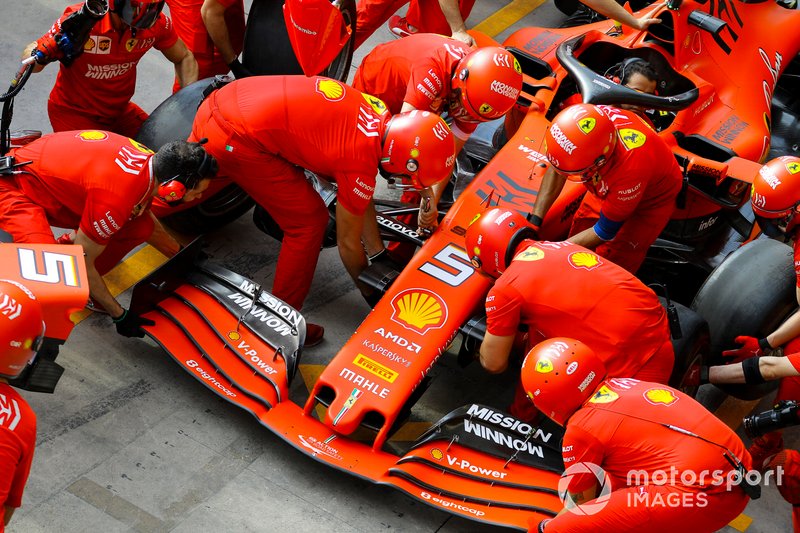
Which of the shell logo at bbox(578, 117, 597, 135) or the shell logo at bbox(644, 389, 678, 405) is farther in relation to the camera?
the shell logo at bbox(578, 117, 597, 135)

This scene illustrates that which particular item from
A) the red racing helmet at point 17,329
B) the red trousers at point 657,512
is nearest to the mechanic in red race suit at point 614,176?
the red trousers at point 657,512

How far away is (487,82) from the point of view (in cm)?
618

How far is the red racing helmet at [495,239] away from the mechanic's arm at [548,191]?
70 cm

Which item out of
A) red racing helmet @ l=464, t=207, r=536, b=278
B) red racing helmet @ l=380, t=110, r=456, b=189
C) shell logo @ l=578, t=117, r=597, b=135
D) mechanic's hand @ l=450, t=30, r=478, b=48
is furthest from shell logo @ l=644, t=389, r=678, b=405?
mechanic's hand @ l=450, t=30, r=478, b=48

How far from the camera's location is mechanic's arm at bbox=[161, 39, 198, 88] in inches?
285

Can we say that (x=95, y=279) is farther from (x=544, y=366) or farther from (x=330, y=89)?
(x=544, y=366)

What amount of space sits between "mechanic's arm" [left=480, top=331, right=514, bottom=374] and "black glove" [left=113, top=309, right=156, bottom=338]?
1912 millimetres

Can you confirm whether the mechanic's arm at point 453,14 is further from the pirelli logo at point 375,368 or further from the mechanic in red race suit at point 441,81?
the pirelli logo at point 375,368

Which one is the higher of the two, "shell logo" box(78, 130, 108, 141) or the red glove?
"shell logo" box(78, 130, 108, 141)

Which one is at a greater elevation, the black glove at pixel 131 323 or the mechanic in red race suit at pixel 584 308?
the mechanic in red race suit at pixel 584 308

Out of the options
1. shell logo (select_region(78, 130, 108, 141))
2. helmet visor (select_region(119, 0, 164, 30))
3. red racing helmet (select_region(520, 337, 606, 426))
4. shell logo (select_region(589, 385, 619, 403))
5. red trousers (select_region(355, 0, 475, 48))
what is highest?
helmet visor (select_region(119, 0, 164, 30))

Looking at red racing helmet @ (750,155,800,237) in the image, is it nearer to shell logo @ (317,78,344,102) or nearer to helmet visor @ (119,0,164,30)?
shell logo @ (317,78,344,102)

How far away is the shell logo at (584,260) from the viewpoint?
5480 mm

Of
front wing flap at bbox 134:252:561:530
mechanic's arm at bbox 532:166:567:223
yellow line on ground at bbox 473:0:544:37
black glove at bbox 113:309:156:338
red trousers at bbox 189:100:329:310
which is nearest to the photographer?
front wing flap at bbox 134:252:561:530
